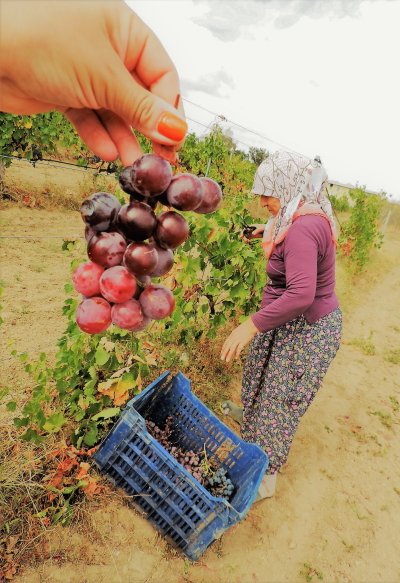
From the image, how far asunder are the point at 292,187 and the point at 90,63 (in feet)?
5.01

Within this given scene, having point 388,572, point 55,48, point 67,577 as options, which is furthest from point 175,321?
point 388,572

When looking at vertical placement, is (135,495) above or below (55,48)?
below

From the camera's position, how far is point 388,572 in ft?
7.68

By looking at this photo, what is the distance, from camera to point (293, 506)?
2627 mm

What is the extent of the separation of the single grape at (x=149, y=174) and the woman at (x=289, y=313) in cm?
125

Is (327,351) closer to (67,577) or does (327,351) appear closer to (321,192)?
(321,192)

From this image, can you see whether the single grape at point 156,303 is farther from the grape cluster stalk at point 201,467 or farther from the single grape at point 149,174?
the grape cluster stalk at point 201,467

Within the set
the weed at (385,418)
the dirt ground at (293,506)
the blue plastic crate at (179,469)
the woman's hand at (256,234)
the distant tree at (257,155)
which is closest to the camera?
the blue plastic crate at (179,469)

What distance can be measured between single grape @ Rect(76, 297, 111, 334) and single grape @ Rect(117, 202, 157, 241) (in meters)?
0.21

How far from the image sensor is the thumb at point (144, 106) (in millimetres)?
745

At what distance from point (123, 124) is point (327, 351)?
6.11ft

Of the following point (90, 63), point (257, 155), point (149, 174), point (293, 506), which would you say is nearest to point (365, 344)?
point (293, 506)

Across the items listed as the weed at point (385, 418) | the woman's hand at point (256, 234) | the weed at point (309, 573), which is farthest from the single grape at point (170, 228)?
the weed at point (385, 418)

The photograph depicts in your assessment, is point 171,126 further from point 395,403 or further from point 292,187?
point 395,403
